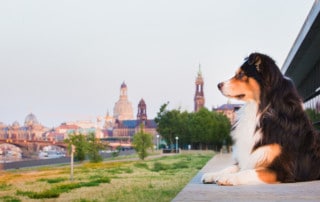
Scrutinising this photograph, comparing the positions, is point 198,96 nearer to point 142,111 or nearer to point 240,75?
point 142,111

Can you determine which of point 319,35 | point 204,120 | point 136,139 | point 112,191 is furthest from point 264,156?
point 204,120

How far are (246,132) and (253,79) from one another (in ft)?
1.79

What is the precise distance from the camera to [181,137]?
72688mm

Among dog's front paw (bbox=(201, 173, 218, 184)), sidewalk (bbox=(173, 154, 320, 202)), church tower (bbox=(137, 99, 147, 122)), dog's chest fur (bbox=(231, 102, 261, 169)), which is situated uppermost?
church tower (bbox=(137, 99, 147, 122))

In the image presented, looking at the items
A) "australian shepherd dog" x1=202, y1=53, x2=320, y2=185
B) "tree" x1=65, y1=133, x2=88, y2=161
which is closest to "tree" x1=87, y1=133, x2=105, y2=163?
"tree" x1=65, y1=133, x2=88, y2=161

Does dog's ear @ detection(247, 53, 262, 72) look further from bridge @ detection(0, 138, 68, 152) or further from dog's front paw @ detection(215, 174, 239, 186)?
bridge @ detection(0, 138, 68, 152)

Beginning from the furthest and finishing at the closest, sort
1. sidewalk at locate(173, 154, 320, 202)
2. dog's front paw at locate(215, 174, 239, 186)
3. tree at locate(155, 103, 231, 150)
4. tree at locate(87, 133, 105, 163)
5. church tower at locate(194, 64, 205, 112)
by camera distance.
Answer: church tower at locate(194, 64, 205, 112), tree at locate(155, 103, 231, 150), tree at locate(87, 133, 105, 163), dog's front paw at locate(215, 174, 239, 186), sidewalk at locate(173, 154, 320, 202)

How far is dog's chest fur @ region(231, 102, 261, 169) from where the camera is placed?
5.23 meters

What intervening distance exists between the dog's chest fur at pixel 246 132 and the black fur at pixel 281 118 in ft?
0.20

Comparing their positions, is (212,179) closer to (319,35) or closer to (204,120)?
(319,35)

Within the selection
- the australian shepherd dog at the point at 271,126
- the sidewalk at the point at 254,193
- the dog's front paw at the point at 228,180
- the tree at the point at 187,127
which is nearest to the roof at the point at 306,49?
the australian shepherd dog at the point at 271,126

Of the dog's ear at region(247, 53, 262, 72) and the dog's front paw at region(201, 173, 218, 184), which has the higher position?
the dog's ear at region(247, 53, 262, 72)

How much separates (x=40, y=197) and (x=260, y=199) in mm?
5951

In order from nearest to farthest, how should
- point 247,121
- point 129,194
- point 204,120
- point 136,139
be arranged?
1. point 247,121
2. point 129,194
3. point 136,139
4. point 204,120
